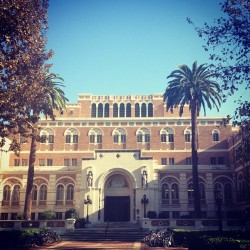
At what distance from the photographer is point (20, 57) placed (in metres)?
19.2

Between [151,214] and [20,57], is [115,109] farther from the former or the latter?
[20,57]

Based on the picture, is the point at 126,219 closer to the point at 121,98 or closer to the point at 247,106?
the point at 121,98

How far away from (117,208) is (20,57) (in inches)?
1045

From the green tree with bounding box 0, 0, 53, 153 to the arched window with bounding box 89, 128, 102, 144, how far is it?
28.3m

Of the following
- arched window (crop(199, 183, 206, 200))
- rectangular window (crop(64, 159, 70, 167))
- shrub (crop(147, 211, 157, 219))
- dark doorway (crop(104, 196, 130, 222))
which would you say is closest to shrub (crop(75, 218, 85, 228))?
dark doorway (crop(104, 196, 130, 222))

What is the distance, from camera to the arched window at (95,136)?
49531 millimetres

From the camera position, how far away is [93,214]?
38.8 meters

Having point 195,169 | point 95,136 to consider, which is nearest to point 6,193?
point 95,136

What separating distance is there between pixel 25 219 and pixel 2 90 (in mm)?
19081

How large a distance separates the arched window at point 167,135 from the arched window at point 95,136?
9758 mm

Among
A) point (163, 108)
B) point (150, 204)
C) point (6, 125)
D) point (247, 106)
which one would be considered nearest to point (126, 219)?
point (150, 204)

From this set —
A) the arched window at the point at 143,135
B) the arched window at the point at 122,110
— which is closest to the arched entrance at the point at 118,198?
the arched window at the point at 143,135

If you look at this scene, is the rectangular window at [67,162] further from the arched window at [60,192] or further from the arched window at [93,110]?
the arched window at [93,110]

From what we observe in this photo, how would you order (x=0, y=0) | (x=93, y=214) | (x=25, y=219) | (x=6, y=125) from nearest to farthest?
(x=0, y=0), (x=6, y=125), (x=25, y=219), (x=93, y=214)
